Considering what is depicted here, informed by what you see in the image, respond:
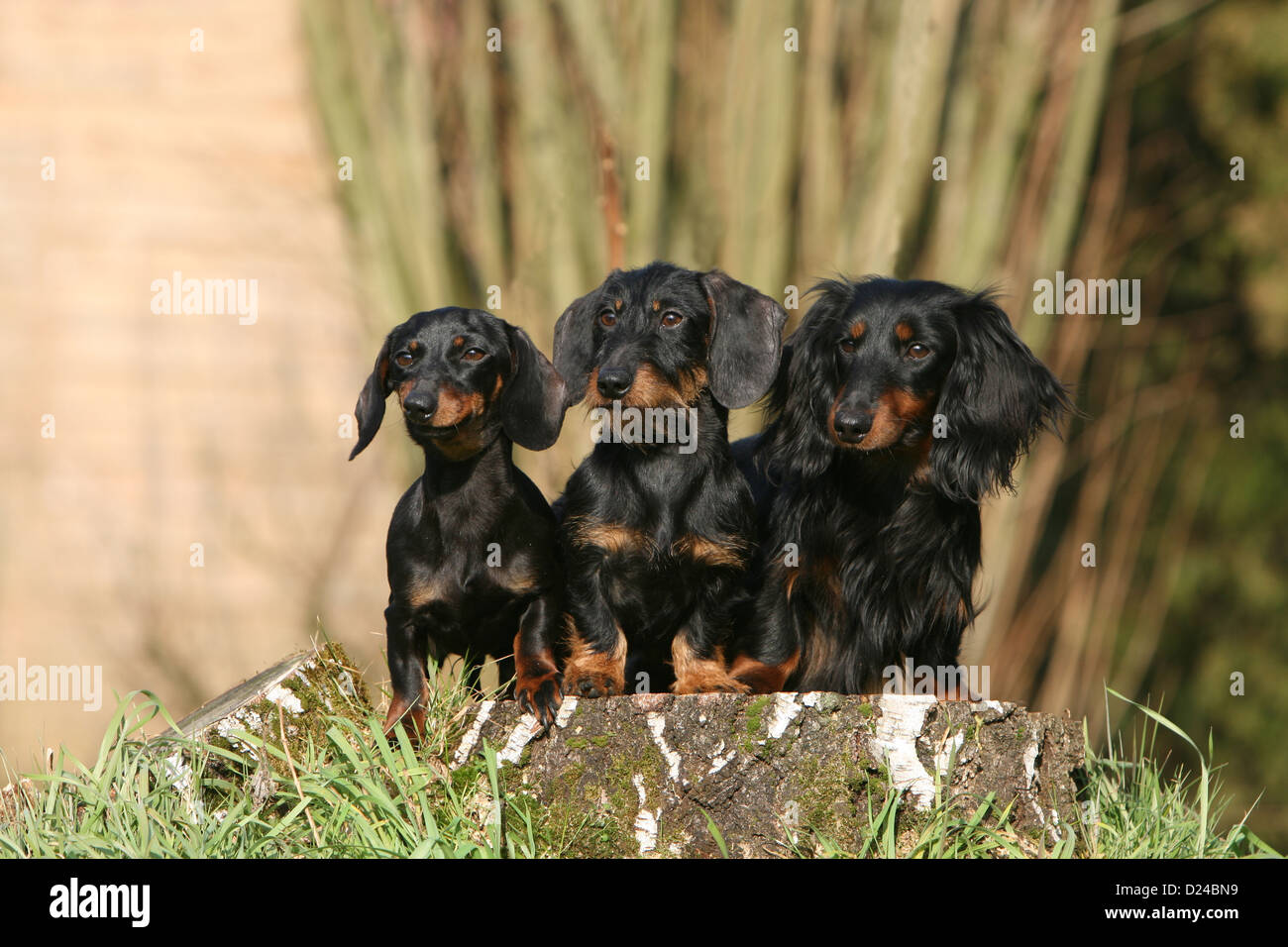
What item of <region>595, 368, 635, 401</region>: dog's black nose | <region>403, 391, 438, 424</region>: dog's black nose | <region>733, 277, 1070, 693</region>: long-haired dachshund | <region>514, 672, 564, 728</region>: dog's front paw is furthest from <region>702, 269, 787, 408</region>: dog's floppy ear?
<region>514, 672, 564, 728</region>: dog's front paw

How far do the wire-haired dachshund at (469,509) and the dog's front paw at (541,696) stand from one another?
0.16 feet

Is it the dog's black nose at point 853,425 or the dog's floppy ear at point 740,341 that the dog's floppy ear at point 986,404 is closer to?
the dog's black nose at point 853,425

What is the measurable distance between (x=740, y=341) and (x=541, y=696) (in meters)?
1.10

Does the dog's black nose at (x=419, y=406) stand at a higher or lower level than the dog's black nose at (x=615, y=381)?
lower

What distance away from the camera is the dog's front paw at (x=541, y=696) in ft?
9.95

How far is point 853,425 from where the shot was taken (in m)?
3.04

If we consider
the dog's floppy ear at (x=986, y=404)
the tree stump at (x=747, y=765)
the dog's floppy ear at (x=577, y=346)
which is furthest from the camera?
the dog's floppy ear at (x=577, y=346)

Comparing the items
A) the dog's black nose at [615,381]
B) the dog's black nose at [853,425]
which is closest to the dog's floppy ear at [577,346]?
the dog's black nose at [615,381]

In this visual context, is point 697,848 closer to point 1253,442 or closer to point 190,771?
point 190,771

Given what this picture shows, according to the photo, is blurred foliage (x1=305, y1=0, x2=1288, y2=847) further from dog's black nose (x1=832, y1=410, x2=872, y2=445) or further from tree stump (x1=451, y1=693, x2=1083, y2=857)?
tree stump (x1=451, y1=693, x2=1083, y2=857)

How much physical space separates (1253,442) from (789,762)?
196 inches

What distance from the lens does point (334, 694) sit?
128 inches

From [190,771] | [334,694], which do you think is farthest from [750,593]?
[190,771]

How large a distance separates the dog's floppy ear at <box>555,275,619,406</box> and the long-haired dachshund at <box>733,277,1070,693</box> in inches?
24.4
